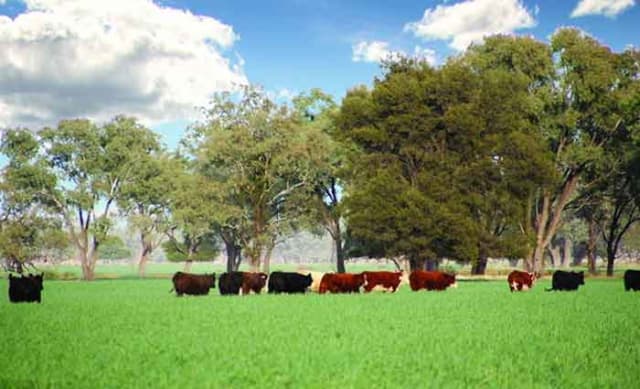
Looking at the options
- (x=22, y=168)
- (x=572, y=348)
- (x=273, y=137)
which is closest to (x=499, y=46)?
(x=273, y=137)

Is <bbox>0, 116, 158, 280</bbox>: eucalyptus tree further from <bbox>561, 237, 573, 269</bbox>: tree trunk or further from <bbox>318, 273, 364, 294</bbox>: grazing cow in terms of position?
<bbox>561, 237, 573, 269</bbox>: tree trunk

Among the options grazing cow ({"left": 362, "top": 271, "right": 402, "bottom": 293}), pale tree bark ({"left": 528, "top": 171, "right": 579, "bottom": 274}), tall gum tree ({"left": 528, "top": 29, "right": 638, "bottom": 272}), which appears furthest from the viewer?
pale tree bark ({"left": 528, "top": 171, "right": 579, "bottom": 274})

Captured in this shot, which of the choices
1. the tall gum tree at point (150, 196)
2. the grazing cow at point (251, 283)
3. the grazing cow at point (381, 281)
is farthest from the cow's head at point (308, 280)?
the tall gum tree at point (150, 196)

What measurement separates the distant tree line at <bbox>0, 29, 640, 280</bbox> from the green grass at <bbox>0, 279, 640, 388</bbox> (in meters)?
26.7

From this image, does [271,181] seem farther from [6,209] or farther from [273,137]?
[6,209]

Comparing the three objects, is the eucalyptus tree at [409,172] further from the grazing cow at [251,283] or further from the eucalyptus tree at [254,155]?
the grazing cow at [251,283]

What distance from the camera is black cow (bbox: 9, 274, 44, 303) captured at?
26.6m

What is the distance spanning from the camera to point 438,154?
48844 millimetres

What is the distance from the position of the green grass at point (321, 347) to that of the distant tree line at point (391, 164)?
87.5 ft

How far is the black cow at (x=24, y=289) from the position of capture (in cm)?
2661

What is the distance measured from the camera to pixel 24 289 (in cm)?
2680

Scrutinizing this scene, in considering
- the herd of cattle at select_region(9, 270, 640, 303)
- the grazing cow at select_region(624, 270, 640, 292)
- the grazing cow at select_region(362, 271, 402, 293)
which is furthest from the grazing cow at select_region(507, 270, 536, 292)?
the grazing cow at select_region(362, 271, 402, 293)

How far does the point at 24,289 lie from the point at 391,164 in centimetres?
2847

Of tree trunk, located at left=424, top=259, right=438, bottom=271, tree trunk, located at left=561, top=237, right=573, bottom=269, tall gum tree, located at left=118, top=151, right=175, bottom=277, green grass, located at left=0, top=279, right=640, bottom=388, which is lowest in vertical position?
green grass, located at left=0, top=279, right=640, bottom=388
